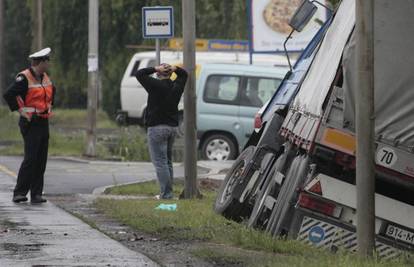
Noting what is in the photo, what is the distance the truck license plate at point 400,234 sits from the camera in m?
7.92

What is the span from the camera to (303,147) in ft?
27.6

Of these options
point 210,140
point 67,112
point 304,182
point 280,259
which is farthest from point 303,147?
point 67,112

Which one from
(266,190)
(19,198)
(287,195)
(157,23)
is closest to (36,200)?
(19,198)

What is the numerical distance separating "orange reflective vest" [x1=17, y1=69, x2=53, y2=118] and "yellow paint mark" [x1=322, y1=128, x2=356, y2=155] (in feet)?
15.7

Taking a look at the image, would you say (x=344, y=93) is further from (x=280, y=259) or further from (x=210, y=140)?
(x=210, y=140)

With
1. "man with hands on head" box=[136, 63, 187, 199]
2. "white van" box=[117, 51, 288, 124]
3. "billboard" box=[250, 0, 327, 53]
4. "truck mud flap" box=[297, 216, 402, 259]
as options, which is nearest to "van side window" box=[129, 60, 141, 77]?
"white van" box=[117, 51, 288, 124]

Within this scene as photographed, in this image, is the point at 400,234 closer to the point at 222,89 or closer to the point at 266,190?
the point at 266,190

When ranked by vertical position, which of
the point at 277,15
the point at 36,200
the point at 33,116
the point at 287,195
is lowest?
the point at 36,200

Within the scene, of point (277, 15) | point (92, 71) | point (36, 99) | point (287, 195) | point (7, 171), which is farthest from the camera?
point (277, 15)

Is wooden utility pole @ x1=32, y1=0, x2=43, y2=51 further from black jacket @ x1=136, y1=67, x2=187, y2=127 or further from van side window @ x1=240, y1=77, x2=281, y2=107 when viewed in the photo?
black jacket @ x1=136, y1=67, x2=187, y2=127

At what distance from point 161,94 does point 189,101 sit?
48cm

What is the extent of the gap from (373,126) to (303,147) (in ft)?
4.20

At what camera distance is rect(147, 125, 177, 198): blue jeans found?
39.7ft

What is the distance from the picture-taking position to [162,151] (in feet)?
40.2
